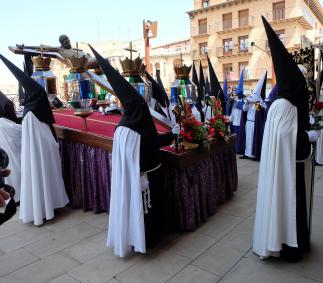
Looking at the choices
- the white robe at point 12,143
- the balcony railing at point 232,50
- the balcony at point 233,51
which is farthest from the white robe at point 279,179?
the balcony railing at point 232,50

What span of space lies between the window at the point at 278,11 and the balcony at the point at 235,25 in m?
1.87

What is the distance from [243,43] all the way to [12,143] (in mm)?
26045

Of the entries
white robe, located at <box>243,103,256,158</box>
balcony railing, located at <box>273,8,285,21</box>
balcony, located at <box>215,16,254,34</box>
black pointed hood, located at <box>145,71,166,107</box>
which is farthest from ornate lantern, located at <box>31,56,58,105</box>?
Result: balcony railing, located at <box>273,8,285,21</box>

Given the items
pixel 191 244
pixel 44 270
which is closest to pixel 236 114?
pixel 191 244

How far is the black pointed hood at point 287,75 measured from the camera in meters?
2.31

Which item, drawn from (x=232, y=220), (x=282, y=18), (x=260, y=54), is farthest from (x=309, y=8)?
(x=232, y=220)

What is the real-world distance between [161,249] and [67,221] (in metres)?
1.42

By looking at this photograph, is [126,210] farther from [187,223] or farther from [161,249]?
[187,223]

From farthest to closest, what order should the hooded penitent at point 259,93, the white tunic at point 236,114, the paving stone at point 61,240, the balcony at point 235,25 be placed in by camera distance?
the balcony at point 235,25 < the white tunic at point 236,114 < the hooded penitent at point 259,93 < the paving stone at point 61,240

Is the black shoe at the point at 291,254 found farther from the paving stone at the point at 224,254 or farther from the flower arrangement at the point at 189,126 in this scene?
the flower arrangement at the point at 189,126

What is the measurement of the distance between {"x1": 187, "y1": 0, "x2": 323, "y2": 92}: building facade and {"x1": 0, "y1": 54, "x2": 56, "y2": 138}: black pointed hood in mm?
22154

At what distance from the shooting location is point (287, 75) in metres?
2.36

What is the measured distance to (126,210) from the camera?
2.74 metres

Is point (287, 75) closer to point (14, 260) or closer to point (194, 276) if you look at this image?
point (194, 276)
